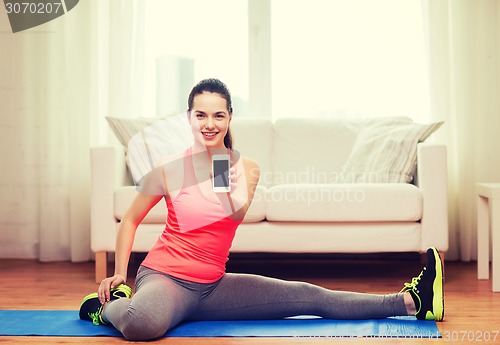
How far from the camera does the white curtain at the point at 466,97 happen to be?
374 centimetres

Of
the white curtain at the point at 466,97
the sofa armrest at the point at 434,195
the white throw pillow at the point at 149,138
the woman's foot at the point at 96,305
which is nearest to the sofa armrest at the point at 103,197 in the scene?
the white throw pillow at the point at 149,138

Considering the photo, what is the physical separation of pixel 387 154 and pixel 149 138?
3.76 feet

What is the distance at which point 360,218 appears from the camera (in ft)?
9.73

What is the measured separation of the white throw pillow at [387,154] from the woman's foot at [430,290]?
3.72 feet

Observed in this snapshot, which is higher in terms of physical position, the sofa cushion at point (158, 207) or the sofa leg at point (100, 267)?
the sofa cushion at point (158, 207)

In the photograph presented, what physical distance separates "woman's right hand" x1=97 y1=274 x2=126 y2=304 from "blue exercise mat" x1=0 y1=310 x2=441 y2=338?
0.11 m

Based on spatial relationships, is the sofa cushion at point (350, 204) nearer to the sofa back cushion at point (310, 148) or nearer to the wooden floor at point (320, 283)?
the wooden floor at point (320, 283)

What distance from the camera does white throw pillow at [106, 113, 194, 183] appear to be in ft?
10.7

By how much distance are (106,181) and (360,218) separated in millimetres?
1138

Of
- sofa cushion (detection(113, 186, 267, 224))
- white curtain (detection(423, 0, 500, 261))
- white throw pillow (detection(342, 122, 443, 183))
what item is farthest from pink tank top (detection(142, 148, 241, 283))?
white curtain (detection(423, 0, 500, 261))

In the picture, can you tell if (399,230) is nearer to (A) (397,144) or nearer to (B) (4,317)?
(A) (397,144)

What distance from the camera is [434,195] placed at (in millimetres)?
3008

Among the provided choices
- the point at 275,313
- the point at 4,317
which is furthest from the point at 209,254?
the point at 4,317

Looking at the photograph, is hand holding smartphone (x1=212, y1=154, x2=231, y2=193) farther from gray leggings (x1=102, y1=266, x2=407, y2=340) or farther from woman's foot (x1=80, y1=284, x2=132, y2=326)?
woman's foot (x1=80, y1=284, x2=132, y2=326)
